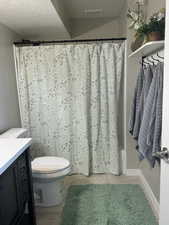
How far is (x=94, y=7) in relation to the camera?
121 inches

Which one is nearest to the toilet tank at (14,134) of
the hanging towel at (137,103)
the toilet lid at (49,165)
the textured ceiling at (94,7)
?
the toilet lid at (49,165)

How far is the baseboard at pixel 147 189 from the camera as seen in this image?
78.1 inches

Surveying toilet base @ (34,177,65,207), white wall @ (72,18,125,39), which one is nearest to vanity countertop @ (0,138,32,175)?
toilet base @ (34,177,65,207)

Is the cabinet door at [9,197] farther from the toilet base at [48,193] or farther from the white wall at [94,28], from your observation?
the white wall at [94,28]

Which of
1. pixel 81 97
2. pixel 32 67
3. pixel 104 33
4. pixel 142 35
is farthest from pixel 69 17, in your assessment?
pixel 142 35

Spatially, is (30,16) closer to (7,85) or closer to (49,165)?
(7,85)

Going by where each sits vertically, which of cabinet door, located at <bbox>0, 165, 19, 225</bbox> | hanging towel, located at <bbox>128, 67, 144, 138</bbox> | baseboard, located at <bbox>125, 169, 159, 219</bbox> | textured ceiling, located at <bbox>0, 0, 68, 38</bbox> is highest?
textured ceiling, located at <bbox>0, 0, 68, 38</bbox>

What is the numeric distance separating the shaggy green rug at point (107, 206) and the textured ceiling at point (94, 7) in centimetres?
256

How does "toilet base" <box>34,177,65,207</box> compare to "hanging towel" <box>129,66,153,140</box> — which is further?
"toilet base" <box>34,177,65,207</box>

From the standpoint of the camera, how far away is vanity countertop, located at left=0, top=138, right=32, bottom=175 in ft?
3.95

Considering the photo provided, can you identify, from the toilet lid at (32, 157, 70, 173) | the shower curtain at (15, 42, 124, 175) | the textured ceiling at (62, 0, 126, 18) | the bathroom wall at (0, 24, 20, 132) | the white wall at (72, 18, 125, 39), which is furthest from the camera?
the white wall at (72, 18, 125, 39)

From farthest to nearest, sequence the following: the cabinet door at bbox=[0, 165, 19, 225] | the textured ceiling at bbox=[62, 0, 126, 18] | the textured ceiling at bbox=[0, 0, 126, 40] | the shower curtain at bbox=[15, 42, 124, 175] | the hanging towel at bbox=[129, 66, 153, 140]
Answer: the textured ceiling at bbox=[62, 0, 126, 18], the shower curtain at bbox=[15, 42, 124, 175], the textured ceiling at bbox=[0, 0, 126, 40], the hanging towel at bbox=[129, 66, 153, 140], the cabinet door at bbox=[0, 165, 19, 225]

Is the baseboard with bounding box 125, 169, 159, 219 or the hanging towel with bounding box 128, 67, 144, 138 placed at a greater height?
the hanging towel with bounding box 128, 67, 144, 138

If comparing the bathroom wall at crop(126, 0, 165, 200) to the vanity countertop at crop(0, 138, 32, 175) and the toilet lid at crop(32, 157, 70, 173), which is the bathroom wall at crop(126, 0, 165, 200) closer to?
the toilet lid at crop(32, 157, 70, 173)
